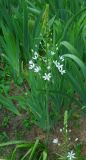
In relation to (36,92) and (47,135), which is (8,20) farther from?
(47,135)

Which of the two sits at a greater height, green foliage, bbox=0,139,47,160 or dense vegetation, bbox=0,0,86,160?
dense vegetation, bbox=0,0,86,160

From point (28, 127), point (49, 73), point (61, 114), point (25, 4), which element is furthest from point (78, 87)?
point (25, 4)

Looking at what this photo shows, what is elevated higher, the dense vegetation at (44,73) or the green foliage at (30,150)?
the dense vegetation at (44,73)

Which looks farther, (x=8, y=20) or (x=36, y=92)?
(x=8, y=20)

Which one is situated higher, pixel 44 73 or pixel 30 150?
pixel 44 73

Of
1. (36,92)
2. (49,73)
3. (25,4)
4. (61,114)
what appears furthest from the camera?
(25,4)

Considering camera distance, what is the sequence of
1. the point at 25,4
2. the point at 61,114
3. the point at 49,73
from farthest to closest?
the point at 25,4 → the point at 61,114 → the point at 49,73

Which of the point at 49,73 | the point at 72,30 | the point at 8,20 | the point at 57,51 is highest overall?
the point at 8,20

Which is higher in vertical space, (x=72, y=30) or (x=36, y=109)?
(x=72, y=30)
